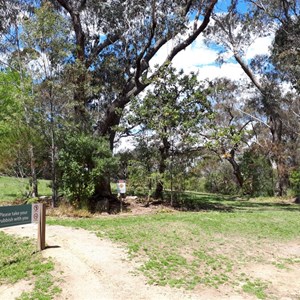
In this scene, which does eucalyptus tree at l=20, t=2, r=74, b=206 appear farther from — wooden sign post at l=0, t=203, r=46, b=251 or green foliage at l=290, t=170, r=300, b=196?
green foliage at l=290, t=170, r=300, b=196

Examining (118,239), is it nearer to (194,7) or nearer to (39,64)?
(39,64)

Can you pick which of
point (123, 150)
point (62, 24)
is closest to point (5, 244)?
point (62, 24)

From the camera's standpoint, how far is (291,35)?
66.4ft

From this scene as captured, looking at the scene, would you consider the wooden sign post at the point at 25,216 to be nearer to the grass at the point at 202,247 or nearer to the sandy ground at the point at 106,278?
the sandy ground at the point at 106,278

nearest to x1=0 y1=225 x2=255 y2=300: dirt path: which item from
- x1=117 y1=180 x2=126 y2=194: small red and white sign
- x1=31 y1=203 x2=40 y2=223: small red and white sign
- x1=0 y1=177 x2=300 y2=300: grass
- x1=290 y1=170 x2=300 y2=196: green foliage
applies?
x1=0 y1=177 x2=300 y2=300: grass

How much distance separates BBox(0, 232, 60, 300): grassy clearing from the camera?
5250mm

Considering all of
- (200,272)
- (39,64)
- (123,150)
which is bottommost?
(200,272)

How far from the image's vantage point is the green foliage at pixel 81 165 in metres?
13.4

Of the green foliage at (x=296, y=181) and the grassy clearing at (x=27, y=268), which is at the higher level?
the green foliage at (x=296, y=181)

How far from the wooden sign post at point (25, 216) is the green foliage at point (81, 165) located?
244 inches

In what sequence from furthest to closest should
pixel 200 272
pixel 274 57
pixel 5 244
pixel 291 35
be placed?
pixel 274 57, pixel 291 35, pixel 5 244, pixel 200 272

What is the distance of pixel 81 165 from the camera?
13.5 meters

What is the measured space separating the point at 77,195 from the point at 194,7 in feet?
37.2

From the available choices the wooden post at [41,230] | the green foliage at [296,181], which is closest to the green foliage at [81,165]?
the wooden post at [41,230]
